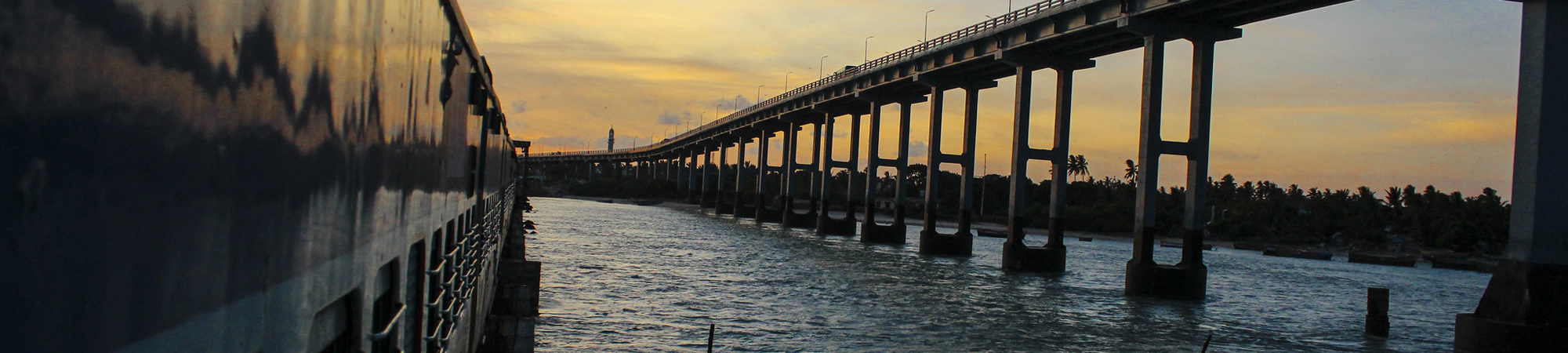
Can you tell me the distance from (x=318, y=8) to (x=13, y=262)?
1.76 meters

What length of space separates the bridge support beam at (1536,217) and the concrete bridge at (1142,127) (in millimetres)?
24

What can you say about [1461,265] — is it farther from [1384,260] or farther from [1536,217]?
[1536,217]

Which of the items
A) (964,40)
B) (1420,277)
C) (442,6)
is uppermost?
(964,40)

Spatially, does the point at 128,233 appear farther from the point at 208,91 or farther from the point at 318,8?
the point at 318,8

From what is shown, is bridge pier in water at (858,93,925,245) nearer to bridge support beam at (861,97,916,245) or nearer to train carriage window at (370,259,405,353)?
bridge support beam at (861,97,916,245)

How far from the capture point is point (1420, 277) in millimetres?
70625

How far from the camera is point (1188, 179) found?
119 ft

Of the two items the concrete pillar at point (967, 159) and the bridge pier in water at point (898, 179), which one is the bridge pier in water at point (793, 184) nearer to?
the bridge pier in water at point (898, 179)

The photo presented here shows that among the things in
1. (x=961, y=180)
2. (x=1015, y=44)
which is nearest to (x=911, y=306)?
(x=1015, y=44)

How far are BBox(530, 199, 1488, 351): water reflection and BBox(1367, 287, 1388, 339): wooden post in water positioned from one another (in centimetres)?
46

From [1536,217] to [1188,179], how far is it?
15.4 m

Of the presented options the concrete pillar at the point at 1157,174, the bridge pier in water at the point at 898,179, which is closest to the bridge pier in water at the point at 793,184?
the bridge pier in water at the point at 898,179

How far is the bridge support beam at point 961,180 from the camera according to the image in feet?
189

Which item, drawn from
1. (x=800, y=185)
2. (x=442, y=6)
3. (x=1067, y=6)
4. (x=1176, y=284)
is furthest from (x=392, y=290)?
(x=800, y=185)
